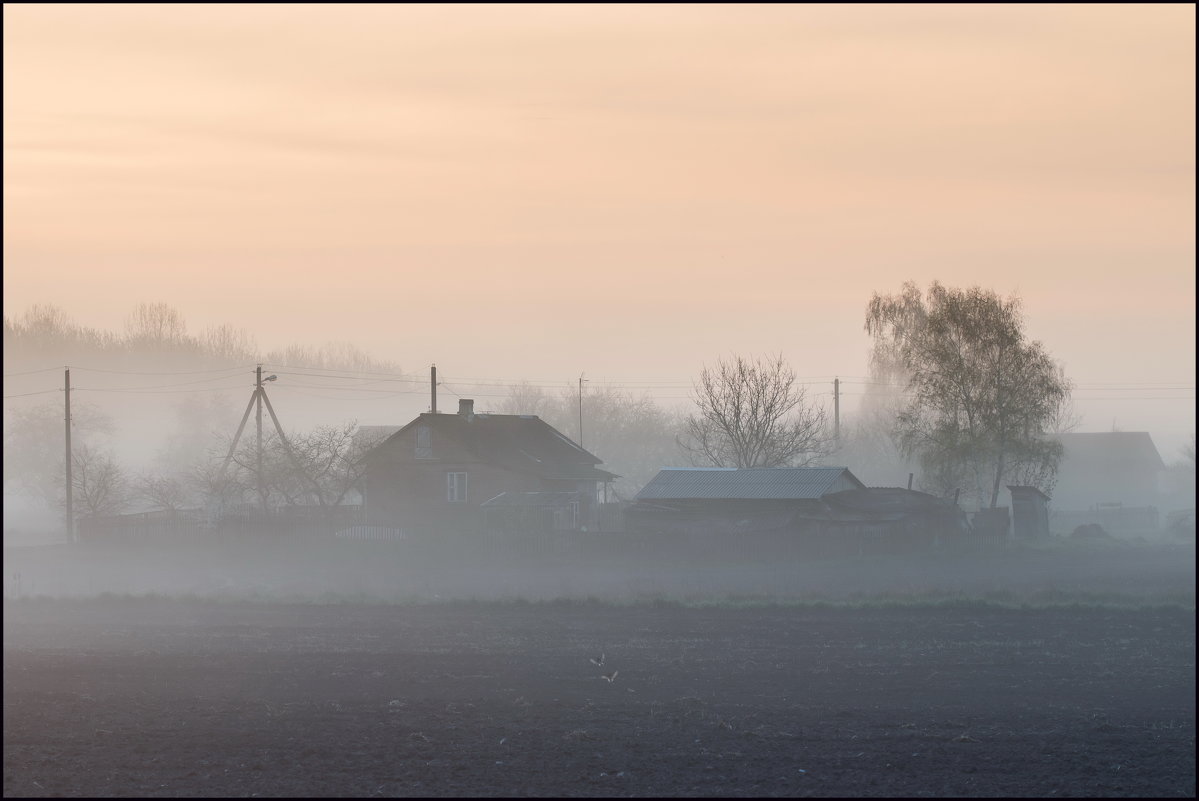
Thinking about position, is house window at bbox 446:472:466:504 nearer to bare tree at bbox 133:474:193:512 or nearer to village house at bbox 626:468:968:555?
bare tree at bbox 133:474:193:512

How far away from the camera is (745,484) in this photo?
167 ft

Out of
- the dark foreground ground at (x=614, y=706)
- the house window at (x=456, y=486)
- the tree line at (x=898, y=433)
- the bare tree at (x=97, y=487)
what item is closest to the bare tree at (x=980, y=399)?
the tree line at (x=898, y=433)

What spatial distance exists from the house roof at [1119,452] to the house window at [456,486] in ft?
107

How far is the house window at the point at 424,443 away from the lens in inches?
2384

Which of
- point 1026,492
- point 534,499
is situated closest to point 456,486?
point 534,499

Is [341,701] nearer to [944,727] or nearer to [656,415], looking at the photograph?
[944,727]

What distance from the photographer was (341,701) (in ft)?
63.3

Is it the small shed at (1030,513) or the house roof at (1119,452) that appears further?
the small shed at (1030,513)

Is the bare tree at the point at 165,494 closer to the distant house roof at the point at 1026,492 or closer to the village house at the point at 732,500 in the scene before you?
the village house at the point at 732,500

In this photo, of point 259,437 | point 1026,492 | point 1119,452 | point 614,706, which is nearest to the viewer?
point 614,706

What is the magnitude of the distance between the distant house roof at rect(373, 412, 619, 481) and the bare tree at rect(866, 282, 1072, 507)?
16059 millimetres

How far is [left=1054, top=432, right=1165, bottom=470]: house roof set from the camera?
17345mm

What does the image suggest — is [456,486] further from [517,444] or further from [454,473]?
[517,444]

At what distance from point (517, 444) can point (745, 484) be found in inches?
650
